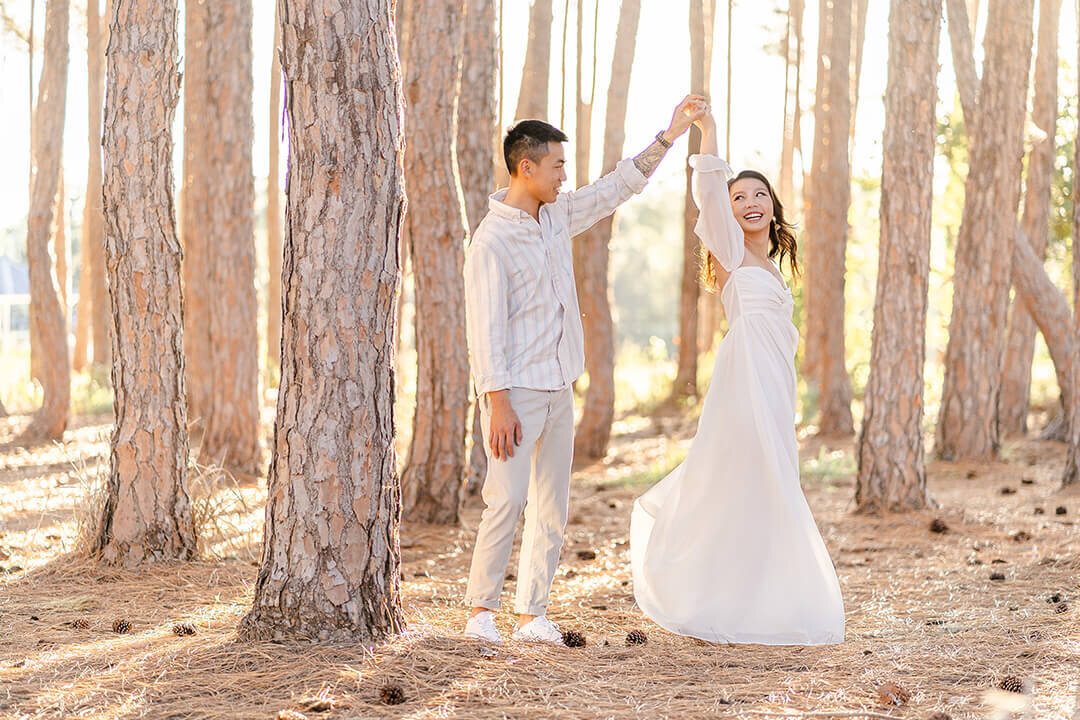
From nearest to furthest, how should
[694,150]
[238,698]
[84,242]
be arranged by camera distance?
[238,698] < [694,150] < [84,242]

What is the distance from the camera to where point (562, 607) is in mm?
5012

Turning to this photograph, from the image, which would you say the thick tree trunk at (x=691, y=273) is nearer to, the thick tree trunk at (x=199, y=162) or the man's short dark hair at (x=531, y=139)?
the thick tree trunk at (x=199, y=162)

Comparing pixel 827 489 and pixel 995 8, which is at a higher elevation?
pixel 995 8

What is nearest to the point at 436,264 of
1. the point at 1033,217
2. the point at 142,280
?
the point at 142,280

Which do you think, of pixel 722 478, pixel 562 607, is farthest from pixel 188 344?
pixel 722 478

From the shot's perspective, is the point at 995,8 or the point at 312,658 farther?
the point at 995,8

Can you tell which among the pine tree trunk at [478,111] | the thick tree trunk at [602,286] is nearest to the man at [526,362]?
the pine tree trunk at [478,111]

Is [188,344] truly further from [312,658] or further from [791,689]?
[791,689]

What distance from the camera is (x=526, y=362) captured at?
13.6 feet

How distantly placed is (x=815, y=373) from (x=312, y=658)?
1264cm

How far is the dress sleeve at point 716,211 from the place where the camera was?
14.0 feet

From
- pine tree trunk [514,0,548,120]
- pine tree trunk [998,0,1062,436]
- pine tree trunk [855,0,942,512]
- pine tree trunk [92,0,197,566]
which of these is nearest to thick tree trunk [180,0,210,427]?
pine tree trunk [514,0,548,120]

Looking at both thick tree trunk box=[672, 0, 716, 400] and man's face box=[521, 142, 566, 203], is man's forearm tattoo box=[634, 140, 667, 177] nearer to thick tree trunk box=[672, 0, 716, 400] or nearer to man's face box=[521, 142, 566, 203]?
man's face box=[521, 142, 566, 203]

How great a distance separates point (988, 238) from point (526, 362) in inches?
267
